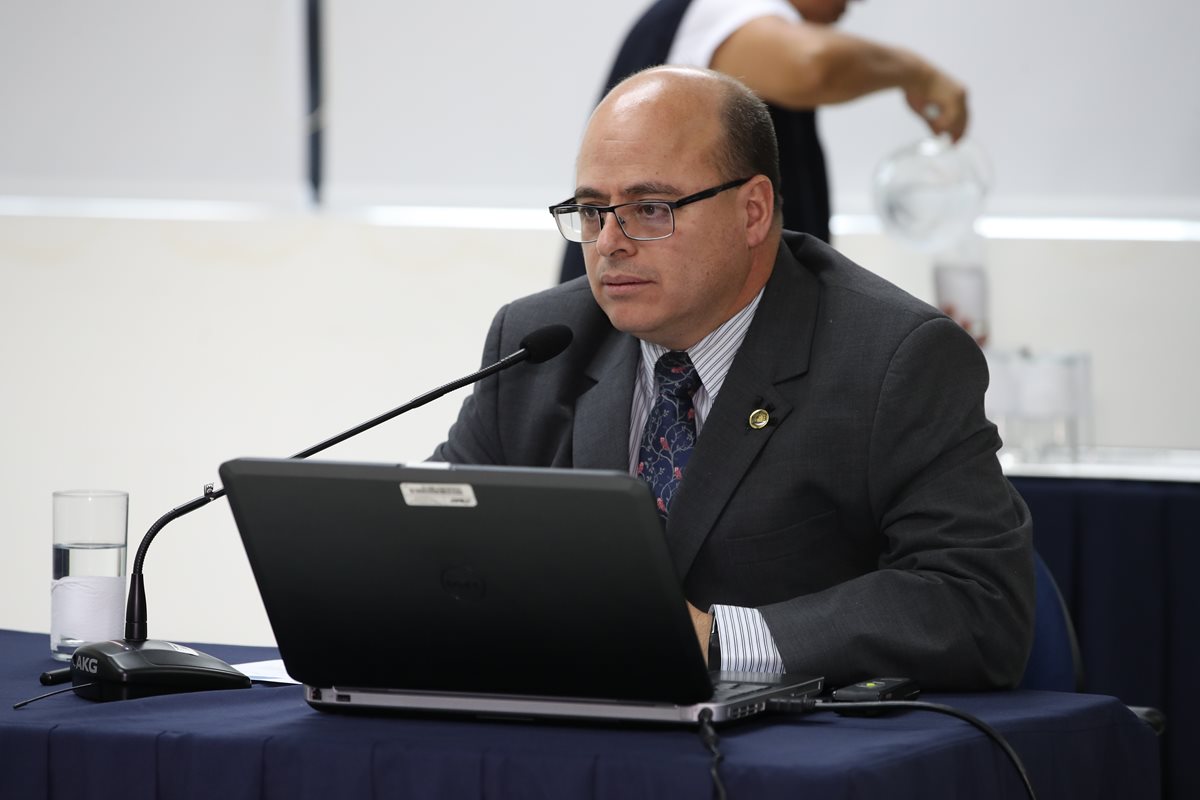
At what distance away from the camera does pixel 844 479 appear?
5.24 ft

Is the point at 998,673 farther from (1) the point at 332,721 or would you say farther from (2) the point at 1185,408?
(2) the point at 1185,408

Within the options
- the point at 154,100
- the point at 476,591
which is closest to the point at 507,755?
the point at 476,591

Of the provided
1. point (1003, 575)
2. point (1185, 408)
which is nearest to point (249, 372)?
point (1185, 408)

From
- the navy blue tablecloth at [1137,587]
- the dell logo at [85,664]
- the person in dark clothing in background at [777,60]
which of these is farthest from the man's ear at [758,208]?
the navy blue tablecloth at [1137,587]

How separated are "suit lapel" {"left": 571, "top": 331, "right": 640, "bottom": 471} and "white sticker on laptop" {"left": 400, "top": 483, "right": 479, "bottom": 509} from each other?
2.10ft

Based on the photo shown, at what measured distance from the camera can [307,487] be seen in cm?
116

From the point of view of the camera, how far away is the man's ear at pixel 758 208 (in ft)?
5.86

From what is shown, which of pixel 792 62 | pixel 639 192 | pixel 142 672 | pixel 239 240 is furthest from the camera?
pixel 239 240

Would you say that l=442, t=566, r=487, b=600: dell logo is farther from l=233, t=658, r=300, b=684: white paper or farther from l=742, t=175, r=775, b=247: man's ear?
l=742, t=175, r=775, b=247: man's ear

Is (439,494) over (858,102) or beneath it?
beneath

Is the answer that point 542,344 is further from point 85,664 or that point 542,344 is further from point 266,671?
point 85,664

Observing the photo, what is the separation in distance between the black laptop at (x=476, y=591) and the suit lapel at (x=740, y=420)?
0.40 metres

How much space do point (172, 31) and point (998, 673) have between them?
4112 millimetres

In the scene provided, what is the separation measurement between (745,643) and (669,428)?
448 millimetres
